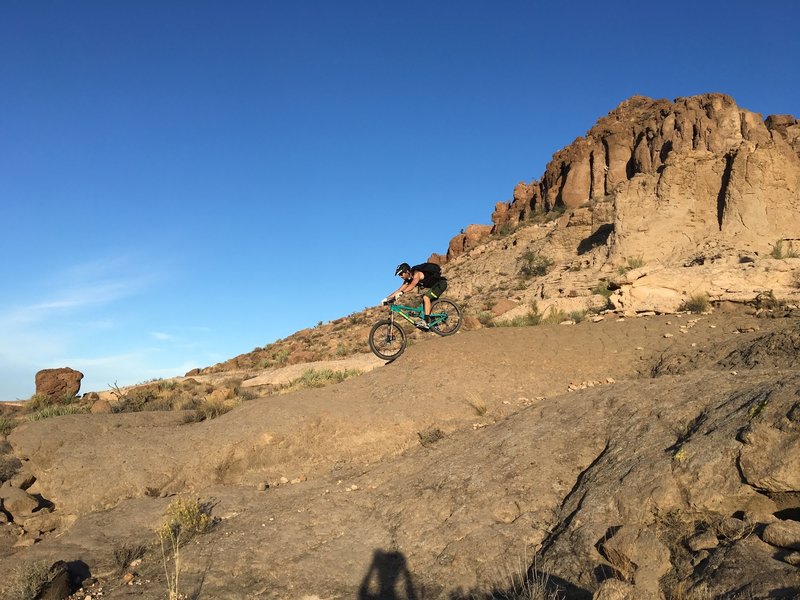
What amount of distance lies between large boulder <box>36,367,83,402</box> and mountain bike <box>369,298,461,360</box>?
12.6m

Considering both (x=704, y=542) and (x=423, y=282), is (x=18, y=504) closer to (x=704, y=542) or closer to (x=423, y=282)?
(x=423, y=282)

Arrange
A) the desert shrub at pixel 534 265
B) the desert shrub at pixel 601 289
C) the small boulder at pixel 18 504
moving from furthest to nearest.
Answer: the desert shrub at pixel 534 265 → the desert shrub at pixel 601 289 → the small boulder at pixel 18 504

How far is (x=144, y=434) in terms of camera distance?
32.6ft

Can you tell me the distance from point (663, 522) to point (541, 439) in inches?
85.1

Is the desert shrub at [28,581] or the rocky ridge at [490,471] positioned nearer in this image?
the rocky ridge at [490,471]

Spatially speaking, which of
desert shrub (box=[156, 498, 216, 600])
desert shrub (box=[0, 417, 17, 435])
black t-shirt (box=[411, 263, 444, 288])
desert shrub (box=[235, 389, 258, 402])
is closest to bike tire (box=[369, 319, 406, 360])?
black t-shirt (box=[411, 263, 444, 288])

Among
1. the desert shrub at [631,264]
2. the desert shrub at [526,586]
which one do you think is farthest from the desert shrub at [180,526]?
the desert shrub at [631,264]

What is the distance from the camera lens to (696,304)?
12.4 metres

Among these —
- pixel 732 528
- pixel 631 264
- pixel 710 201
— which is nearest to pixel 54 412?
pixel 732 528

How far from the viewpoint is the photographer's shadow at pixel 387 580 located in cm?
494

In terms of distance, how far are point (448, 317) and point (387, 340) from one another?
58.6 inches

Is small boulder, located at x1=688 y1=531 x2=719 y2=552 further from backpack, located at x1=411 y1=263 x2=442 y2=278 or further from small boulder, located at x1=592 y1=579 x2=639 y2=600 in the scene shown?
backpack, located at x1=411 y1=263 x2=442 y2=278

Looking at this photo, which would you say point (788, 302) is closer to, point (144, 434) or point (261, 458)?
point (261, 458)

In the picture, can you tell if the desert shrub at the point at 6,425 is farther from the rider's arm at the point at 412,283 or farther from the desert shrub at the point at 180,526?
the rider's arm at the point at 412,283
